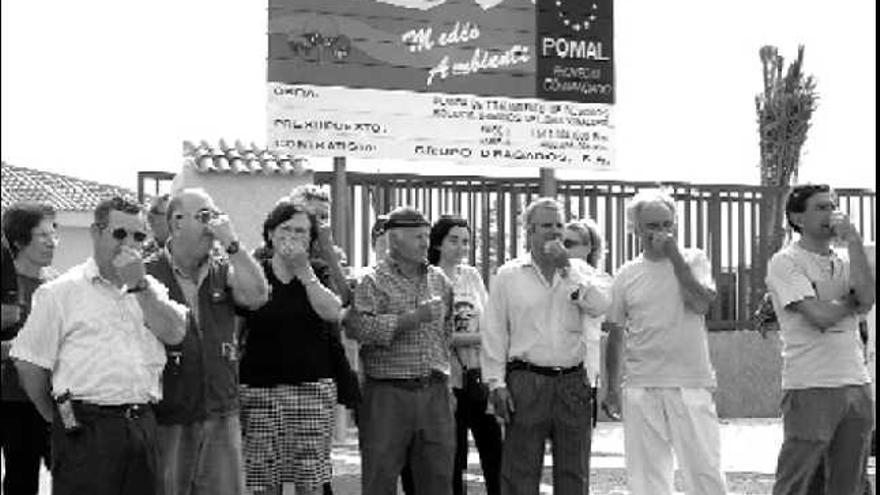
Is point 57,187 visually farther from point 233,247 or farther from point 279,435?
point 233,247

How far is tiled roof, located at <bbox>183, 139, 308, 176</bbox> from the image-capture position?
14.3 m

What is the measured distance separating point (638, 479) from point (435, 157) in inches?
274

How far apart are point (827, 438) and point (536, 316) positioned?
1.63 metres

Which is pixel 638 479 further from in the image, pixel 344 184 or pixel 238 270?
pixel 344 184

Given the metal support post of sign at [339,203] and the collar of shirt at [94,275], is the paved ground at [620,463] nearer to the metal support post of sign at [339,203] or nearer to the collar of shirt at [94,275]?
the metal support post of sign at [339,203]

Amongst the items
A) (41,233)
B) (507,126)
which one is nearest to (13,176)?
(507,126)

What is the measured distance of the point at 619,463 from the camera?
13203 millimetres

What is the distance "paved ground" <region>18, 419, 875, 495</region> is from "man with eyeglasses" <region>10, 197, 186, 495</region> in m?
2.87

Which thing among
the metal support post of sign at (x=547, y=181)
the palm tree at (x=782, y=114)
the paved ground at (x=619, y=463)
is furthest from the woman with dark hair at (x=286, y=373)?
the palm tree at (x=782, y=114)

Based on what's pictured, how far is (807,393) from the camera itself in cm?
819

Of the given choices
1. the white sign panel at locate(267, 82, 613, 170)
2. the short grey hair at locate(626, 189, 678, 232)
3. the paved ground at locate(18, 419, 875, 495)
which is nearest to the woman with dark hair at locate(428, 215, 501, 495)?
the paved ground at locate(18, 419, 875, 495)

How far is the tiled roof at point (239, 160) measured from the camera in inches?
565

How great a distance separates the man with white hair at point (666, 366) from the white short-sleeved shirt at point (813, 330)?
509mm

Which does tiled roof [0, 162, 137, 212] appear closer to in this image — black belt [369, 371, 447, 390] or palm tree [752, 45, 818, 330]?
palm tree [752, 45, 818, 330]
